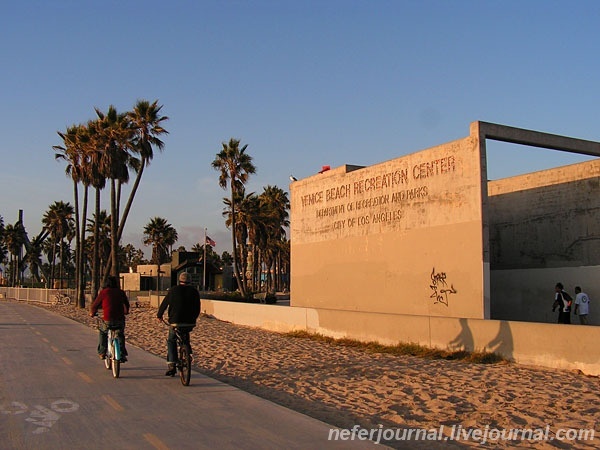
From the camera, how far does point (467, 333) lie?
1584cm

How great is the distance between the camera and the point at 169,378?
12062mm

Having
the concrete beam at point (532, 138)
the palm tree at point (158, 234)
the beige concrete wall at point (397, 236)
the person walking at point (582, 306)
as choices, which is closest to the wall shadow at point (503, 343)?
the beige concrete wall at point (397, 236)

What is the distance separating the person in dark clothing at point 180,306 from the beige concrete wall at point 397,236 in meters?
9.95

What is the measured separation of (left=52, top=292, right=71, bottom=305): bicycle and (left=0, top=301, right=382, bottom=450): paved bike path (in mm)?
40321

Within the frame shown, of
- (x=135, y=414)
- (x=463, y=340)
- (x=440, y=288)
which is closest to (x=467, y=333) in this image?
(x=463, y=340)

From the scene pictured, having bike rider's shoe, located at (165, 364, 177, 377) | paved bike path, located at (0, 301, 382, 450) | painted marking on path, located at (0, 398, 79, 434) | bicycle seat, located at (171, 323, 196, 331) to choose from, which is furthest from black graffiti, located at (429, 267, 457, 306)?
painted marking on path, located at (0, 398, 79, 434)

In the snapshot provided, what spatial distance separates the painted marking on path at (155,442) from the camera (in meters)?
6.90

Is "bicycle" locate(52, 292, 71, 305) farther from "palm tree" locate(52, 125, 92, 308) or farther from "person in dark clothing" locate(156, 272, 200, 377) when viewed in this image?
"person in dark clothing" locate(156, 272, 200, 377)

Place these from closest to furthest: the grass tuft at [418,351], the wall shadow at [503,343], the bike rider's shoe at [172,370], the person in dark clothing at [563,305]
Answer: the bike rider's shoe at [172,370]
the wall shadow at [503,343]
the grass tuft at [418,351]
the person in dark clothing at [563,305]

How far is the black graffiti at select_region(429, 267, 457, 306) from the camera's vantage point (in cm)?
1942

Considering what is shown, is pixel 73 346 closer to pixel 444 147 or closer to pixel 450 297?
pixel 450 297

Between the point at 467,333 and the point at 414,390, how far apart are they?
206 inches

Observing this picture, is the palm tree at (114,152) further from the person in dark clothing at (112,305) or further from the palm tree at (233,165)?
the person in dark clothing at (112,305)

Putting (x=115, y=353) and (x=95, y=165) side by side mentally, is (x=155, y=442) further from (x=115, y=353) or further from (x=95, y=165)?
(x=95, y=165)
